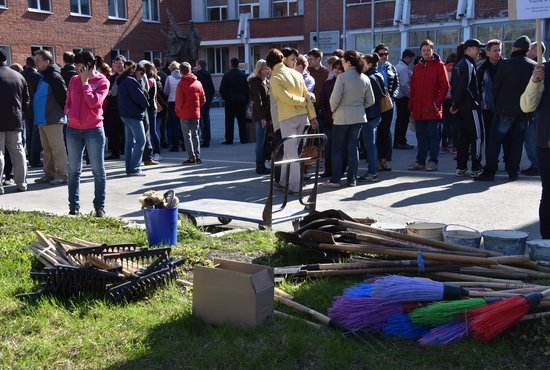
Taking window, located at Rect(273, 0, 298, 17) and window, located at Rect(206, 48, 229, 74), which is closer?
window, located at Rect(273, 0, 298, 17)

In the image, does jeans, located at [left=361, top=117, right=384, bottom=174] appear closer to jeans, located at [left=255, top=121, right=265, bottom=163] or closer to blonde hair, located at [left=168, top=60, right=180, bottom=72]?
jeans, located at [left=255, top=121, right=265, bottom=163]

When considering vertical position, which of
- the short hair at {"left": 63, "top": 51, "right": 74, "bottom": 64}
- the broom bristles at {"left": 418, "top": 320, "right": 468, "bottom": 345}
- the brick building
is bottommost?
the broom bristles at {"left": 418, "top": 320, "right": 468, "bottom": 345}

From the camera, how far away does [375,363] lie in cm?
388

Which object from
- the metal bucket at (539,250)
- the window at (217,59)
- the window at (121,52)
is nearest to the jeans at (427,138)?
the metal bucket at (539,250)

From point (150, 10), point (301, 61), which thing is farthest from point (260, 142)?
point (150, 10)

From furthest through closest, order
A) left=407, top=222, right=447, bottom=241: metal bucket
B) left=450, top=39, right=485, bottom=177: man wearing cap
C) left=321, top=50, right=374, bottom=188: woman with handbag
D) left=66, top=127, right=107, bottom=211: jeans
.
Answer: left=450, top=39, right=485, bottom=177: man wearing cap → left=321, top=50, right=374, bottom=188: woman with handbag → left=66, top=127, right=107, bottom=211: jeans → left=407, top=222, right=447, bottom=241: metal bucket

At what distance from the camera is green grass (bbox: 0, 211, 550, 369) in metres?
3.93

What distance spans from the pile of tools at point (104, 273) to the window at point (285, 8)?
3832cm

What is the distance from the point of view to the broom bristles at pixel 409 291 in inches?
165

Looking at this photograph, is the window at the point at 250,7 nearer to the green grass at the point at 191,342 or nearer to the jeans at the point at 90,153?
the jeans at the point at 90,153

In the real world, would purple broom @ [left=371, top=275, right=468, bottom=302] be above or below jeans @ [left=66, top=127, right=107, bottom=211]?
below

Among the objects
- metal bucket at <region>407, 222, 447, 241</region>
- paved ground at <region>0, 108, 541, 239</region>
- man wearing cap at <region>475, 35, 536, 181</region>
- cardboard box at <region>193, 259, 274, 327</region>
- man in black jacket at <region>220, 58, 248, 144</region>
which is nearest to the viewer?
cardboard box at <region>193, 259, 274, 327</region>

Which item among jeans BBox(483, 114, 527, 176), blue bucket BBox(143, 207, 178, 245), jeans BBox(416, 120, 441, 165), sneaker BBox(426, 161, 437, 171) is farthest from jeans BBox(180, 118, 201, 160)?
blue bucket BBox(143, 207, 178, 245)

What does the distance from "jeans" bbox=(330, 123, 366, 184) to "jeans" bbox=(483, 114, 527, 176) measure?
2134 mm
